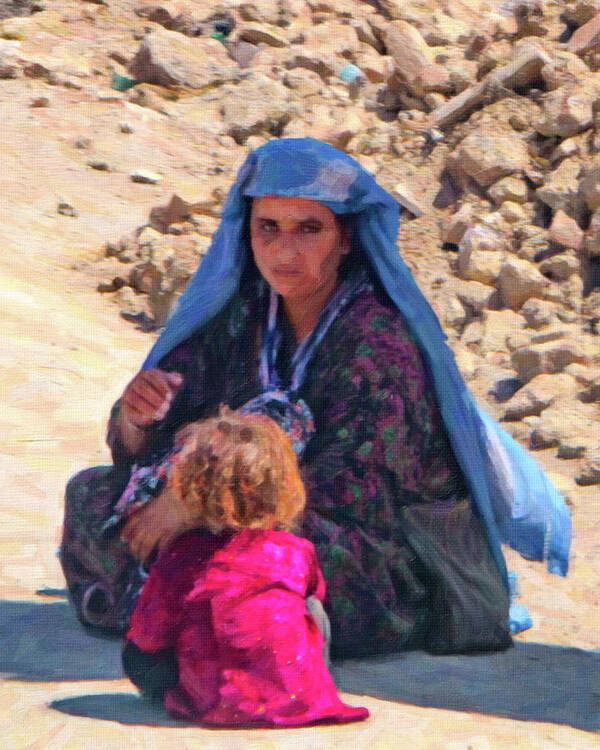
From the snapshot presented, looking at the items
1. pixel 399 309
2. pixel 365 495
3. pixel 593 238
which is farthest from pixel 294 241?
pixel 593 238

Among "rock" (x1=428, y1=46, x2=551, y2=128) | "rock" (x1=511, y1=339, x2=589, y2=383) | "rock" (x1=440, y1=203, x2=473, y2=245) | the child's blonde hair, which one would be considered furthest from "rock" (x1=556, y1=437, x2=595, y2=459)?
"rock" (x1=428, y1=46, x2=551, y2=128)

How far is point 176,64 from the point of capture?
1098 cm

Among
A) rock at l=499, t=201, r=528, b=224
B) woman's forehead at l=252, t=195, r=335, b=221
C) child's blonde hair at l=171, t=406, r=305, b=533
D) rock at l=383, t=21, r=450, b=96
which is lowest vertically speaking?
rock at l=499, t=201, r=528, b=224

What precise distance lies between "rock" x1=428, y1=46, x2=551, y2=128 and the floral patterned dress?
6021mm

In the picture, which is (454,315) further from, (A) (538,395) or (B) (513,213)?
(A) (538,395)

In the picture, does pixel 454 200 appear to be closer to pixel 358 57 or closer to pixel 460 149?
pixel 460 149

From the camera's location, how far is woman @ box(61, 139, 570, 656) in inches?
104

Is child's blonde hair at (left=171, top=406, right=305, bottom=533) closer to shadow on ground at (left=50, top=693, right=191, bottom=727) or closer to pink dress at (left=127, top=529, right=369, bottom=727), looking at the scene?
pink dress at (left=127, top=529, right=369, bottom=727)

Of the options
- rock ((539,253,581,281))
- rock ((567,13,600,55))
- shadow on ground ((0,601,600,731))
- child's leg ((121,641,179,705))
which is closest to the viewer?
child's leg ((121,641,179,705))

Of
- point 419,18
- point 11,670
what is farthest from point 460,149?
point 11,670

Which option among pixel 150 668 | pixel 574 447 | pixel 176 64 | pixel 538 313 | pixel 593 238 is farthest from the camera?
pixel 176 64

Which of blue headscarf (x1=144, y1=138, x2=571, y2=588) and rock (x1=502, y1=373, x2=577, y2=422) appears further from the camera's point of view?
rock (x1=502, y1=373, x2=577, y2=422)

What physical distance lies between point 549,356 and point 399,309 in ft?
10.3

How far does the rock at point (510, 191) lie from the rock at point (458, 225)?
0.69ft
